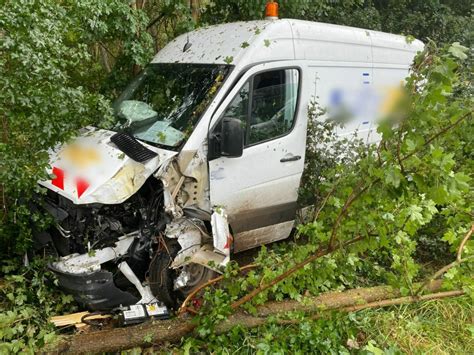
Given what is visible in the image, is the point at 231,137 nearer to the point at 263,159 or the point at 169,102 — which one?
the point at 263,159

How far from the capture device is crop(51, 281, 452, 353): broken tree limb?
2953 millimetres

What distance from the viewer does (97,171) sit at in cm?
327

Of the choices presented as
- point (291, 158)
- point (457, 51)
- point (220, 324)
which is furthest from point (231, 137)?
point (457, 51)

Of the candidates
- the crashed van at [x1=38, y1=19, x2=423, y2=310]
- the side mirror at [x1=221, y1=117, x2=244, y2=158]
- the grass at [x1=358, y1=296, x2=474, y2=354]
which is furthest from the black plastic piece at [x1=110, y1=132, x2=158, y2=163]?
the grass at [x1=358, y1=296, x2=474, y2=354]

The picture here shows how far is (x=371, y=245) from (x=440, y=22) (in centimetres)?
1041

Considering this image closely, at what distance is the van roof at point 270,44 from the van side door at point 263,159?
165mm

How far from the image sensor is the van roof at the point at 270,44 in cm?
402

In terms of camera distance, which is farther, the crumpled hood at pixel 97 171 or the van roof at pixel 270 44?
the van roof at pixel 270 44

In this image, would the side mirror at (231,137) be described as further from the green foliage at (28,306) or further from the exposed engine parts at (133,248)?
the green foliage at (28,306)

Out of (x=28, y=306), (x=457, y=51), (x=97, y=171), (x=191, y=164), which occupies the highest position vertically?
(x=457, y=51)

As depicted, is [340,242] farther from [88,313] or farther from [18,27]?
[18,27]

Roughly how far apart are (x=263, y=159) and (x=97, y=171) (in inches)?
63.0

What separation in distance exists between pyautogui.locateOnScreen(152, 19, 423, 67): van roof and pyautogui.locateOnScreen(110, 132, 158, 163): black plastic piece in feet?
3.81

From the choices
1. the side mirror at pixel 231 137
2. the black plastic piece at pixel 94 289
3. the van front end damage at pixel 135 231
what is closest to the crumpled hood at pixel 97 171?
the van front end damage at pixel 135 231
